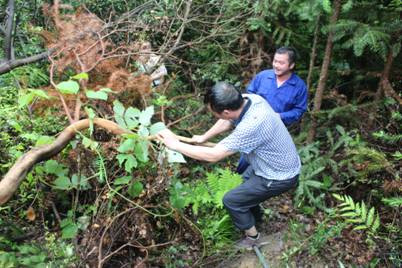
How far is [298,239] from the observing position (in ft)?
13.7

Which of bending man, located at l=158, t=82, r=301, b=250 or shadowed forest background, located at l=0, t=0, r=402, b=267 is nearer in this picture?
shadowed forest background, located at l=0, t=0, r=402, b=267

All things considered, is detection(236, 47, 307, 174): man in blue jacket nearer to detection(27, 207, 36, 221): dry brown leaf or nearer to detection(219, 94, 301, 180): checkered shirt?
detection(219, 94, 301, 180): checkered shirt

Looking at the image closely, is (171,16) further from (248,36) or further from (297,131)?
(297,131)

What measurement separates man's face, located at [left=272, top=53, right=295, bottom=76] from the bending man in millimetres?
876

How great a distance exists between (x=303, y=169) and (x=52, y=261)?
3.06 m

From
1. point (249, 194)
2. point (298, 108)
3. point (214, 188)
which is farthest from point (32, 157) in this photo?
point (298, 108)

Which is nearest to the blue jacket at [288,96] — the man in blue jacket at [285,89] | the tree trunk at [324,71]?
the man in blue jacket at [285,89]

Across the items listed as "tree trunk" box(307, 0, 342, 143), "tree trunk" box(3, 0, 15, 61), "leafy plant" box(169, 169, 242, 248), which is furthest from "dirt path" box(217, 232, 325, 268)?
"tree trunk" box(3, 0, 15, 61)

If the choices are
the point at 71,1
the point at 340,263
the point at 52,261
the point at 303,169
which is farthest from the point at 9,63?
the point at 340,263

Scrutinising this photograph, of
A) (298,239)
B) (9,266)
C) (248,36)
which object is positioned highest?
(248,36)

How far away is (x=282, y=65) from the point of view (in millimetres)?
4234

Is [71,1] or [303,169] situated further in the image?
[71,1]

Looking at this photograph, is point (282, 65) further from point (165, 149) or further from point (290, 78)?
point (165, 149)

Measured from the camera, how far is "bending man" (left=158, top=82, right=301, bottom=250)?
321 centimetres
